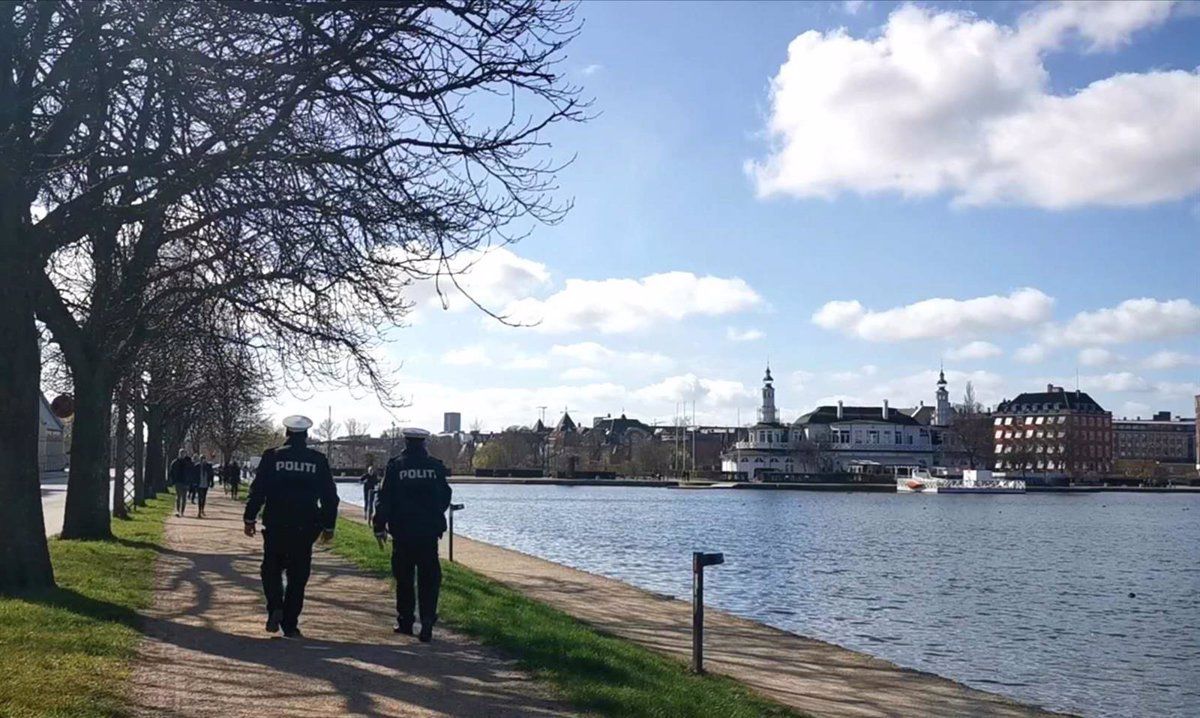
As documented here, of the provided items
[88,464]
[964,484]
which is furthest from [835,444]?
[88,464]

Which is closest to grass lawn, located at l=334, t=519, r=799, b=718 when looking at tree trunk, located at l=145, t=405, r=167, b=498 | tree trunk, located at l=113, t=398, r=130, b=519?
tree trunk, located at l=113, t=398, r=130, b=519

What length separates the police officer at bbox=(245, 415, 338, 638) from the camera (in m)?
11.3

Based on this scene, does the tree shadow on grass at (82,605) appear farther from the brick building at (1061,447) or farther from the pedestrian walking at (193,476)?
the brick building at (1061,447)

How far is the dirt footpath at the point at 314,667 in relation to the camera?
8.75 meters

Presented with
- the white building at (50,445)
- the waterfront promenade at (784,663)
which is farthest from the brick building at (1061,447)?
the waterfront promenade at (784,663)

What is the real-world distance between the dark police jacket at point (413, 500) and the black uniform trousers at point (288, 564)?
0.73m

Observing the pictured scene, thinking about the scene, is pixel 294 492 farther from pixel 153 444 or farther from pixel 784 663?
pixel 153 444

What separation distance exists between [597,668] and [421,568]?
1946 mm

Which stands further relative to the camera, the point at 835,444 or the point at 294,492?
the point at 835,444

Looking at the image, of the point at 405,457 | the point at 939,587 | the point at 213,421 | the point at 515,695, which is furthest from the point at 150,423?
the point at 515,695

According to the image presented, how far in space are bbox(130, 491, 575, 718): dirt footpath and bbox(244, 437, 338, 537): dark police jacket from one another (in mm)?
1092

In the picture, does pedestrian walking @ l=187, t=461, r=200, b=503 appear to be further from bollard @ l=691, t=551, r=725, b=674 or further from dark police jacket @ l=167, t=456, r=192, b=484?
bollard @ l=691, t=551, r=725, b=674

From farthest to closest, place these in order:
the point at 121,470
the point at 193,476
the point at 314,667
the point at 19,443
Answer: the point at 193,476 < the point at 121,470 < the point at 19,443 < the point at 314,667

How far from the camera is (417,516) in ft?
38.5
